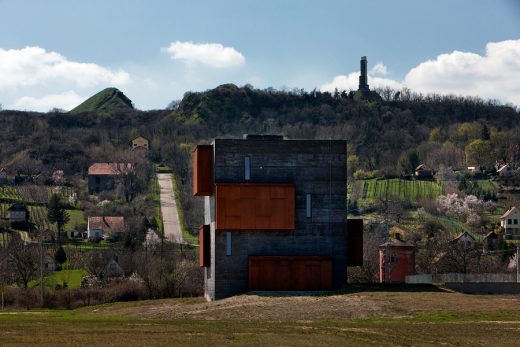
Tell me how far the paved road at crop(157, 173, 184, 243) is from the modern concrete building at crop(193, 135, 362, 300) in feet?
232

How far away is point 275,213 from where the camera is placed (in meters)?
65.7

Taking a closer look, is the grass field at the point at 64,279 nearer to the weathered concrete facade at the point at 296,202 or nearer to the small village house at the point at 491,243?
the weathered concrete facade at the point at 296,202

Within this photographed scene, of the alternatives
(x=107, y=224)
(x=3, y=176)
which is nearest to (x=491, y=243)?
(x=107, y=224)

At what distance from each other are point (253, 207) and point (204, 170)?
4506mm

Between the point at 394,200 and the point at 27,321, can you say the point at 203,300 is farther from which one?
the point at 394,200

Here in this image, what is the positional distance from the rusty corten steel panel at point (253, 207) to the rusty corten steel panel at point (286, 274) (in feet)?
6.58

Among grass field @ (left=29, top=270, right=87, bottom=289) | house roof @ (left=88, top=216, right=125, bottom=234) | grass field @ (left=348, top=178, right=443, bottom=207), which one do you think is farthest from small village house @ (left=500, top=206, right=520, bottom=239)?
grass field @ (left=29, top=270, right=87, bottom=289)

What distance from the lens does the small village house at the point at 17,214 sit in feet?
479

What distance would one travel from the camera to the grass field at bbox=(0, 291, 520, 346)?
39531mm

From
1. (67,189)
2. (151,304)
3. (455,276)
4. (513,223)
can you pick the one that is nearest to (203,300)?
(151,304)

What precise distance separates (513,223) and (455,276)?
83171mm

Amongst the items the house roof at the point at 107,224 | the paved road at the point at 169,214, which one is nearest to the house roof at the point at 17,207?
the house roof at the point at 107,224

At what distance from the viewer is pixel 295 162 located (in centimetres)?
6688

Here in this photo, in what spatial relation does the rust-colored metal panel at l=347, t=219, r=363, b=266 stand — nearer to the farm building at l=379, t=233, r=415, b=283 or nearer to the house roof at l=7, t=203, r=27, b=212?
the farm building at l=379, t=233, r=415, b=283
